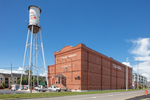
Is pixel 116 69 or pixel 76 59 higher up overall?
pixel 76 59

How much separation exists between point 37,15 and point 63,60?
16769mm

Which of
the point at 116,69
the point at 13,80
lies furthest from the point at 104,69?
the point at 13,80

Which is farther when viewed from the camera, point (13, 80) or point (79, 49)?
point (13, 80)

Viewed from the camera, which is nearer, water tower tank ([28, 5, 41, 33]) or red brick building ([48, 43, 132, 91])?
red brick building ([48, 43, 132, 91])

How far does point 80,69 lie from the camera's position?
3819 cm

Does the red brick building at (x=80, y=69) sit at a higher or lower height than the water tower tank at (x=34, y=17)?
lower

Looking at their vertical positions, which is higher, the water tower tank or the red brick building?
the water tower tank

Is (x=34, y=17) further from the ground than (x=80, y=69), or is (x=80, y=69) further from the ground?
(x=34, y=17)

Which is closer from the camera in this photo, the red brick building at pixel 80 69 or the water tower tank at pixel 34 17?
the red brick building at pixel 80 69

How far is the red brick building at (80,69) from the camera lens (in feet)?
127

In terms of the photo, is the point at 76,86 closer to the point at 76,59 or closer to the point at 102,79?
the point at 76,59

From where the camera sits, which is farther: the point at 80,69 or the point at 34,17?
the point at 34,17

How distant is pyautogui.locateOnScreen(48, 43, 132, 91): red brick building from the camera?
38812 mm

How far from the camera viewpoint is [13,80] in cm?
9169
